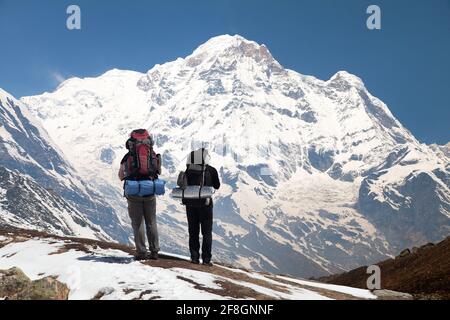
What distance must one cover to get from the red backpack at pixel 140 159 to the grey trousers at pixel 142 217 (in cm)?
95

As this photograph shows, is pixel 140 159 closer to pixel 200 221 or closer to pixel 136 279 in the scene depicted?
pixel 200 221

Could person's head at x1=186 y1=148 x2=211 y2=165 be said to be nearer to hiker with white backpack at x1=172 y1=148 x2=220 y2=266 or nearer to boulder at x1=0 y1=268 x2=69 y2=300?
hiker with white backpack at x1=172 y1=148 x2=220 y2=266

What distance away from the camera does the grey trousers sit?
18.2 meters

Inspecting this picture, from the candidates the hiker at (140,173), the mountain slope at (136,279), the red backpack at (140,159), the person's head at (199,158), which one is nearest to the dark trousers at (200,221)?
the mountain slope at (136,279)

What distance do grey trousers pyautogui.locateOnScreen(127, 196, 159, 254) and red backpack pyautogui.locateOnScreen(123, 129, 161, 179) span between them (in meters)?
0.95

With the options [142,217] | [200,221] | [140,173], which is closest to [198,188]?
[200,221]

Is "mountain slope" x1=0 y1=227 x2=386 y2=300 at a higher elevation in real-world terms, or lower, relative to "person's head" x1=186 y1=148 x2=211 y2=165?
lower

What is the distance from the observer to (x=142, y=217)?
1853cm

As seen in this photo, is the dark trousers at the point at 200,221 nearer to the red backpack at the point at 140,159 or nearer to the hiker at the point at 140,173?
the hiker at the point at 140,173

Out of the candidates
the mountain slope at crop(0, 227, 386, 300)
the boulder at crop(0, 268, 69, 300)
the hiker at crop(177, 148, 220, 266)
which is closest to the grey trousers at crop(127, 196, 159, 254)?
the mountain slope at crop(0, 227, 386, 300)

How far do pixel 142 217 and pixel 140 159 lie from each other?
2310mm
